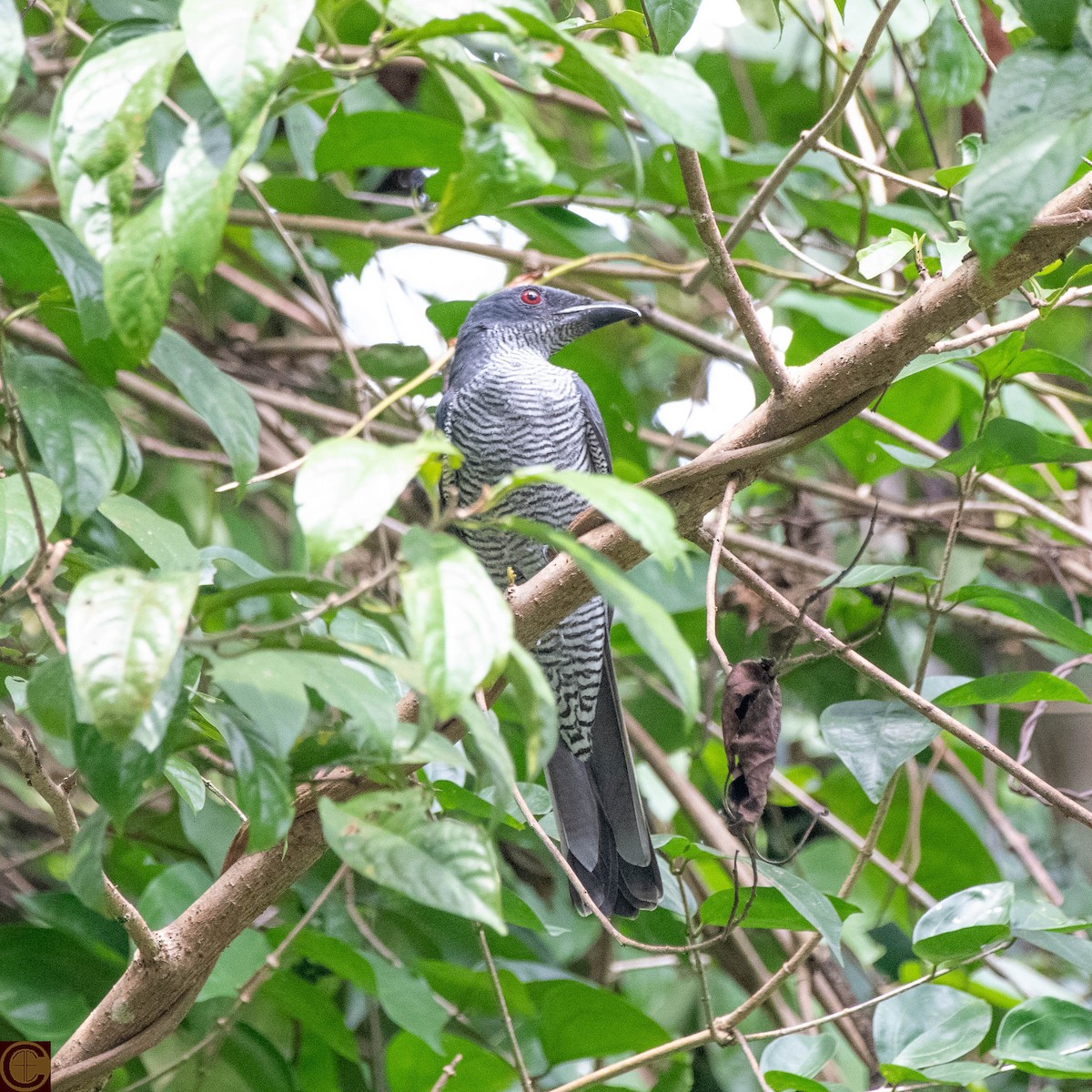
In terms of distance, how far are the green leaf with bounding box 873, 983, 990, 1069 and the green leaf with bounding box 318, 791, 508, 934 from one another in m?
0.99

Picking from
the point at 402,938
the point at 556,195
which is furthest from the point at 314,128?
the point at 402,938

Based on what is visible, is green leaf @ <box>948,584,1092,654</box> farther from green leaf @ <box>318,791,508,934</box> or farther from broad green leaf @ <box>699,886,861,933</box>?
green leaf @ <box>318,791,508,934</box>

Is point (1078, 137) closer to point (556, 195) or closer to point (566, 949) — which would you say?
point (556, 195)

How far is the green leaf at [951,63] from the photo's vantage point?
237 cm

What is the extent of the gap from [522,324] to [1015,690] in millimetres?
1545

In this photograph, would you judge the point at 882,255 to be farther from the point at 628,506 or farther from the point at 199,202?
the point at 199,202

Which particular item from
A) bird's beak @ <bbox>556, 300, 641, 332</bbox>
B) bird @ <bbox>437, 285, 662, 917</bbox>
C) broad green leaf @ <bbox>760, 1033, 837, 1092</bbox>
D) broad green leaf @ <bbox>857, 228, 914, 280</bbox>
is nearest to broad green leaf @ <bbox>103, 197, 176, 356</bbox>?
broad green leaf @ <bbox>857, 228, 914, 280</bbox>

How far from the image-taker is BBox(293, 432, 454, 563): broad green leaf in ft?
2.57

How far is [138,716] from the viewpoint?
824mm

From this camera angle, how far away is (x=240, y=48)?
0.81 metres

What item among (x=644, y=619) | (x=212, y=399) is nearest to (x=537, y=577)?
(x=212, y=399)

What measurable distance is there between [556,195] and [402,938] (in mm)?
1672

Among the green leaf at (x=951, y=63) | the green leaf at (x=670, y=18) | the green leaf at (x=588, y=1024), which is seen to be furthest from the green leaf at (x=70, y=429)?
the green leaf at (x=951, y=63)

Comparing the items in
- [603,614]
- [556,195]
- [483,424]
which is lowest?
[603,614]
